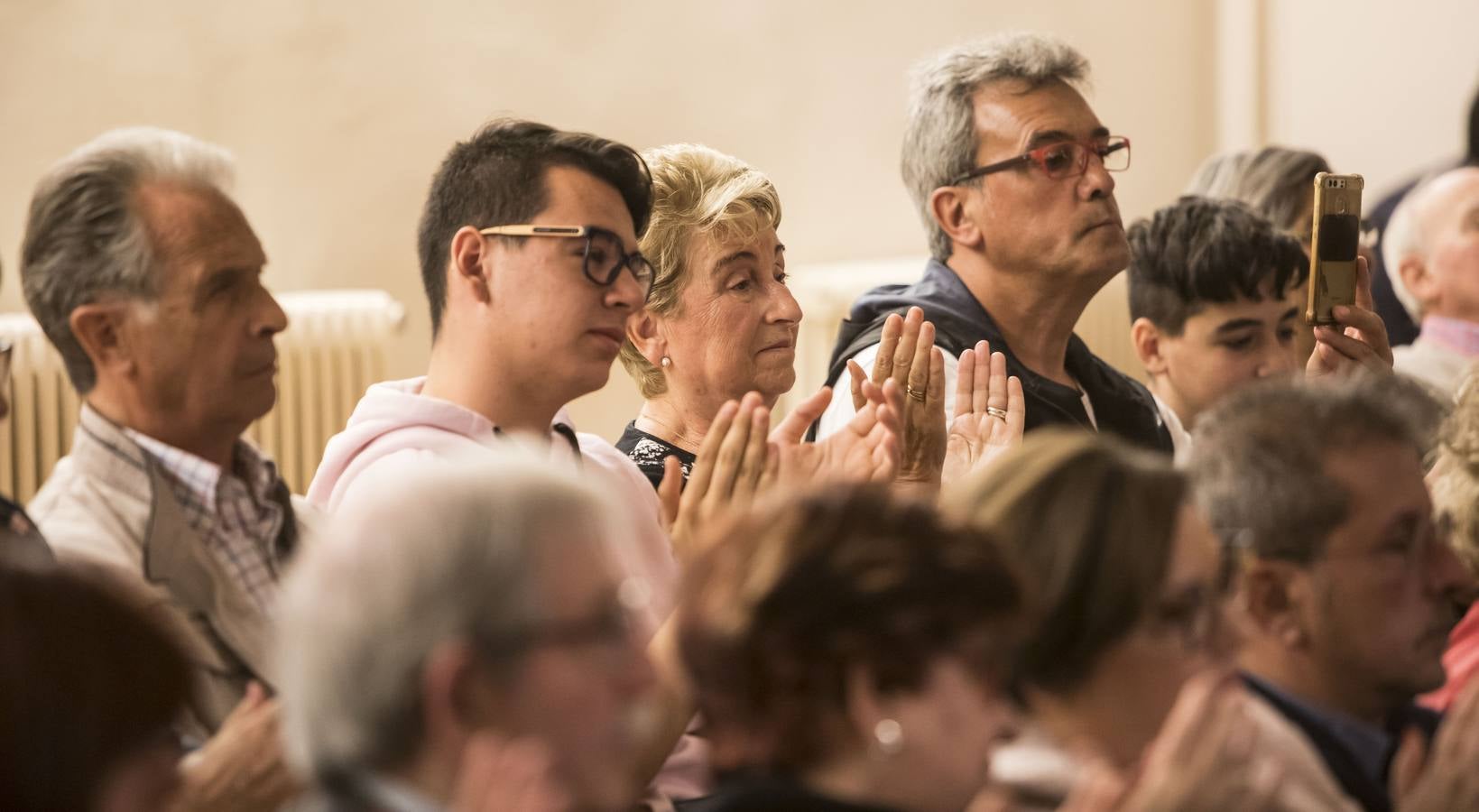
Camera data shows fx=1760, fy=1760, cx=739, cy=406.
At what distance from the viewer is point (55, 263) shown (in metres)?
2.00

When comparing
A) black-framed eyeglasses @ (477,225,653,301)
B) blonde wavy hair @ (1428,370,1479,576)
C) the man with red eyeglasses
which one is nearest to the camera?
blonde wavy hair @ (1428,370,1479,576)

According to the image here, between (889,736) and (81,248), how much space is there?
118 centimetres

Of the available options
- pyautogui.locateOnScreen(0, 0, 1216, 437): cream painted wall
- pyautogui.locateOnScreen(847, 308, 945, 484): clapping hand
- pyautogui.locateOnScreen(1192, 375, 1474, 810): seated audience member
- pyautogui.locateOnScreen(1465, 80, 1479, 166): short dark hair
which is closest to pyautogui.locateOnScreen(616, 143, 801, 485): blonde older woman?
pyautogui.locateOnScreen(847, 308, 945, 484): clapping hand

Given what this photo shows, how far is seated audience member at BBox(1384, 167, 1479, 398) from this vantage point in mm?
4258

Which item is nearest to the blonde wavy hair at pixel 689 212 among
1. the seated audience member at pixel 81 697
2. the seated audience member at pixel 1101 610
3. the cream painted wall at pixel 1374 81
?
the seated audience member at pixel 1101 610

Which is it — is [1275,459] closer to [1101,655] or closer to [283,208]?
[1101,655]

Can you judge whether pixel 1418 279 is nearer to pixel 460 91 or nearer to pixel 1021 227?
pixel 1021 227

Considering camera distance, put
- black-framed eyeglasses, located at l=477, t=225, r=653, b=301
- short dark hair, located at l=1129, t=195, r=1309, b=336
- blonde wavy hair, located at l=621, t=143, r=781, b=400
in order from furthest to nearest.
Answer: short dark hair, located at l=1129, t=195, r=1309, b=336 → blonde wavy hair, located at l=621, t=143, r=781, b=400 → black-framed eyeglasses, located at l=477, t=225, r=653, b=301

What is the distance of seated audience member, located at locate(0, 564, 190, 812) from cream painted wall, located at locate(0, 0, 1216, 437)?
3.85 meters

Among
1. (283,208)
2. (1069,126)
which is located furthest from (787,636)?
(283,208)

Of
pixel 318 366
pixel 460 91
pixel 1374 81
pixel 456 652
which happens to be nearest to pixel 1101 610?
pixel 456 652

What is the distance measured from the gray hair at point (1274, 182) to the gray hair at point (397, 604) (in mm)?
3160

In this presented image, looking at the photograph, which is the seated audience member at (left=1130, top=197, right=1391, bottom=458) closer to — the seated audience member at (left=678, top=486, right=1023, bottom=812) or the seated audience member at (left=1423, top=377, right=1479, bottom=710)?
the seated audience member at (left=1423, top=377, right=1479, bottom=710)

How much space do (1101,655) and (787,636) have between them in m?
0.37
